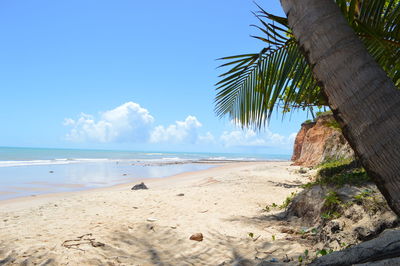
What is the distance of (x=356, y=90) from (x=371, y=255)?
36.4 inches

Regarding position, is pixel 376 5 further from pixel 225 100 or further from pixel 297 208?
pixel 297 208

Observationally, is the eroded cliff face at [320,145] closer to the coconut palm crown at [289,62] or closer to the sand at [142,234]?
the sand at [142,234]

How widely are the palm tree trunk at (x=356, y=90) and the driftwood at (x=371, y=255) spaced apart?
41 centimetres

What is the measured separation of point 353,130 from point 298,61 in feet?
3.31

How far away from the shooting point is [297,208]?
209 inches

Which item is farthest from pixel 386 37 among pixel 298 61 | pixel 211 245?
pixel 211 245

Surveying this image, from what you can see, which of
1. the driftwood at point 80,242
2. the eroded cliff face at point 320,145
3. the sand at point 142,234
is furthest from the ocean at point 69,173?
the eroded cliff face at point 320,145

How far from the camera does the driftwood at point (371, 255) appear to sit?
4.64 feet

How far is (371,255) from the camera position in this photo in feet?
5.09

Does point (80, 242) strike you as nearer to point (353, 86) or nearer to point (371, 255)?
point (371, 255)

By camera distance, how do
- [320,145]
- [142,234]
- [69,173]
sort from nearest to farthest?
[142,234]
[320,145]
[69,173]

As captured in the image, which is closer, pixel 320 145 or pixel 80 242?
pixel 80 242

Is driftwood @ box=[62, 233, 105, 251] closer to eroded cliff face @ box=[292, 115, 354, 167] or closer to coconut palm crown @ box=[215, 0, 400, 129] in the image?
coconut palm crown @ box=[215, 0, 400, 129]

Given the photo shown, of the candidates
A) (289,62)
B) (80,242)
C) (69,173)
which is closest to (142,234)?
(80,242)
